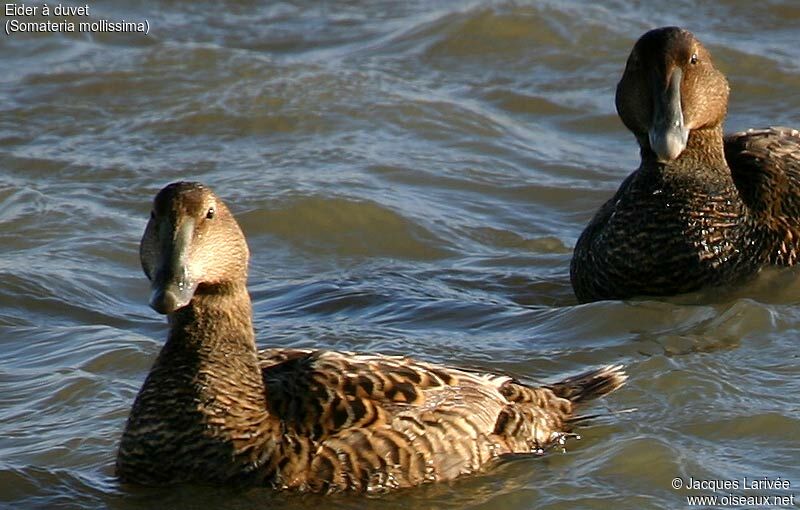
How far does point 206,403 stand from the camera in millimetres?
6676

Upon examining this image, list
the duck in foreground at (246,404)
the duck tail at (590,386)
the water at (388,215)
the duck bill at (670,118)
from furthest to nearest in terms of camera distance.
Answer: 1. the duck bill at (670,118)
2. the duck tail at (590,386)
3. the water at (388,215)
4. the duck in foreground at (246,404)

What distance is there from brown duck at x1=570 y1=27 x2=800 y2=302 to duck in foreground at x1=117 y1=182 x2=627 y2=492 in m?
2.40

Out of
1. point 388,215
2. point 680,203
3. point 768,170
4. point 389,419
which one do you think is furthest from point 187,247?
point 388,215

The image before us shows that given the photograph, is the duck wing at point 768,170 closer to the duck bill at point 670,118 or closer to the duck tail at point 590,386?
the duck bill at point 670,118

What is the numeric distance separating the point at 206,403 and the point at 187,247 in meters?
0.59

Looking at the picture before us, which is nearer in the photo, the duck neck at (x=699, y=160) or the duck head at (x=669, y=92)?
the duck head at (x=669, y=92)

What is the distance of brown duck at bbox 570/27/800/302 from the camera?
30.1 ft

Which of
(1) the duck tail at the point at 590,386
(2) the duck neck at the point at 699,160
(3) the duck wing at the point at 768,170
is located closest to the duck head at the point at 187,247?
(1) the duck tail at the point at 590,386

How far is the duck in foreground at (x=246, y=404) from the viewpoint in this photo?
21.6 ft

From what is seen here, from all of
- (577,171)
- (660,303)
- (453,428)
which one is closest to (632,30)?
(577,171)

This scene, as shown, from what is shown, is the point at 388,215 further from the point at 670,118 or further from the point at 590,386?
the point at 590,386

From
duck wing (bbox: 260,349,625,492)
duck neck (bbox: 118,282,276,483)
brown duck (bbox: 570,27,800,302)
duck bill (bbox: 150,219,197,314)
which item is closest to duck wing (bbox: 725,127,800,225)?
brown duck (bbox: 570,27,800,302)

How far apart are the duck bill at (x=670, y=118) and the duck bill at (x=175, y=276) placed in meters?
3.35

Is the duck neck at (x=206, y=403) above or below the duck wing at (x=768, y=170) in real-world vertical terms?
below
